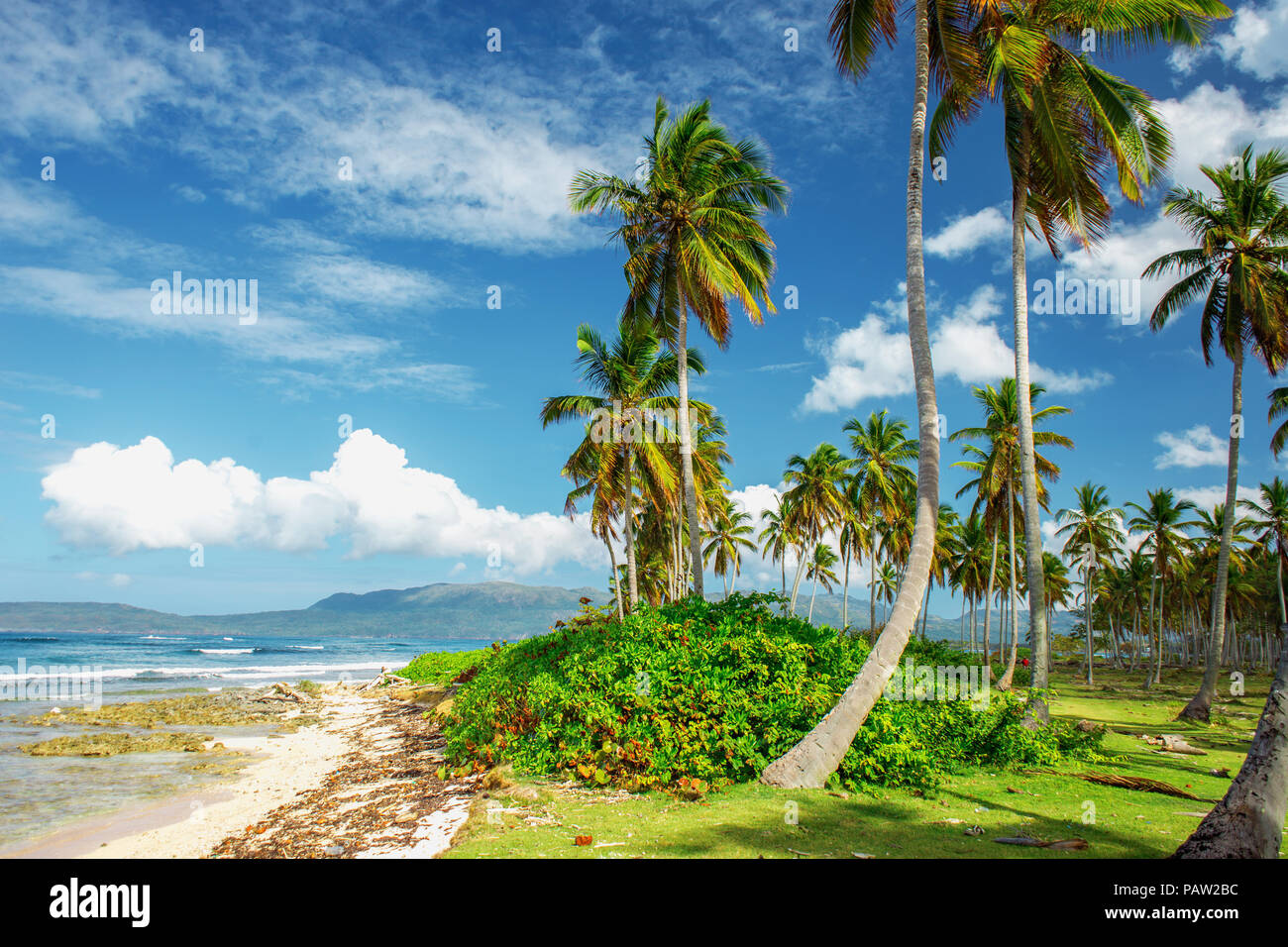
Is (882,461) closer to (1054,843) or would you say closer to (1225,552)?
(1225,552)

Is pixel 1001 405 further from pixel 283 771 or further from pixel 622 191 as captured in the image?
pixel 283 771

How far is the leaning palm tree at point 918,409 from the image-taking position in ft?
26.9

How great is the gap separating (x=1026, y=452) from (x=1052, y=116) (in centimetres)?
644

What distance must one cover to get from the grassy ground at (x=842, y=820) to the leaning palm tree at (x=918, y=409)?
0.54 metres

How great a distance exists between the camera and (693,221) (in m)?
17.1

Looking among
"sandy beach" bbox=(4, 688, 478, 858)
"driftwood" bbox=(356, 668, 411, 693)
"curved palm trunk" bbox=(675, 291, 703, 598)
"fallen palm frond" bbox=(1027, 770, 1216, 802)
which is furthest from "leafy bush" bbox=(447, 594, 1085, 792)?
"driftwood" bbox=(356, 668, 411, 693)

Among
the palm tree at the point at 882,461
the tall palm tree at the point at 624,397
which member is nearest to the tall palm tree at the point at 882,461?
the palm tree at the point at 882,461

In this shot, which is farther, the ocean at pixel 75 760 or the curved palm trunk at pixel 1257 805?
the ocean at pixel 75 760

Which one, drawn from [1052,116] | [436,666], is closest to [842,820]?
[1052,116]

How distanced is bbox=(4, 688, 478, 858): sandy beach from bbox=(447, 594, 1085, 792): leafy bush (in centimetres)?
147

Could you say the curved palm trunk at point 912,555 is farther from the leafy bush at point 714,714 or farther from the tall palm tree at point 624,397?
the tall palm tree at point 624,397

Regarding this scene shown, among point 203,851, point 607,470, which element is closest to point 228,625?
point 607,470

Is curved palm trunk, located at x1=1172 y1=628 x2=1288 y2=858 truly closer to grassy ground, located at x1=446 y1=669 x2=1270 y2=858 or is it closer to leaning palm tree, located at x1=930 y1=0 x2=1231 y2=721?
grassy ground, located at x1=446 y1=669 x2=1270 y2=858

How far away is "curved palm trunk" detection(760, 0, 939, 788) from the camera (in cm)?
815
